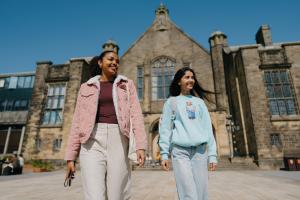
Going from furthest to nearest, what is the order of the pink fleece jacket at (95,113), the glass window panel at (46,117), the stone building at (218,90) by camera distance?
the glass window panel at (46,117) → the stone building at (218,90) → the pink fleece jacket at (95,113)

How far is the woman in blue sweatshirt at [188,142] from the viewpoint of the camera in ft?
7.30

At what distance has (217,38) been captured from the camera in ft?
65.1

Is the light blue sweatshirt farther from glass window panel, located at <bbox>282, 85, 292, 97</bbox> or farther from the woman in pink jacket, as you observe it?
glass window panel, located at <bbox>282, 85, 292, 97</bbox>

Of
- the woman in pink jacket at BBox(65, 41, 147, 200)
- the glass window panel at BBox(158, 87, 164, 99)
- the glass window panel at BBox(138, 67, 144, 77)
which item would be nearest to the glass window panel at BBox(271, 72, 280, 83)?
the glass window panel at BBox(158, 87, 164, 99)

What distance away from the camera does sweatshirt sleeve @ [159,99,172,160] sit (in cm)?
245

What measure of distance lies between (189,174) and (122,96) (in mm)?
1077

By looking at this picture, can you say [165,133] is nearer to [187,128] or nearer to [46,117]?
[187,128]

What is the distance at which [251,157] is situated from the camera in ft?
48.5

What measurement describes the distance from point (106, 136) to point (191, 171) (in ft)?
3.16

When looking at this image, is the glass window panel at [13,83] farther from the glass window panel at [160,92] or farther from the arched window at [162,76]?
the glass window panel at [160,92]

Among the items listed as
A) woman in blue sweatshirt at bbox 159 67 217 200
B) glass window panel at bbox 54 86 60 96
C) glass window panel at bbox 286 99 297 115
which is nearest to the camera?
woman in blue sweatshirt at bbox 159 67 217 200

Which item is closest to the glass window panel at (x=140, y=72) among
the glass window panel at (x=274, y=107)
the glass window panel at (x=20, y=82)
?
the glass window panel at (x=274, y=107)

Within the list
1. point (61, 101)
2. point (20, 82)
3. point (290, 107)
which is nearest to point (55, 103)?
point (61, 101)

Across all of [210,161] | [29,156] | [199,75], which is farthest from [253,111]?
[29,156]
